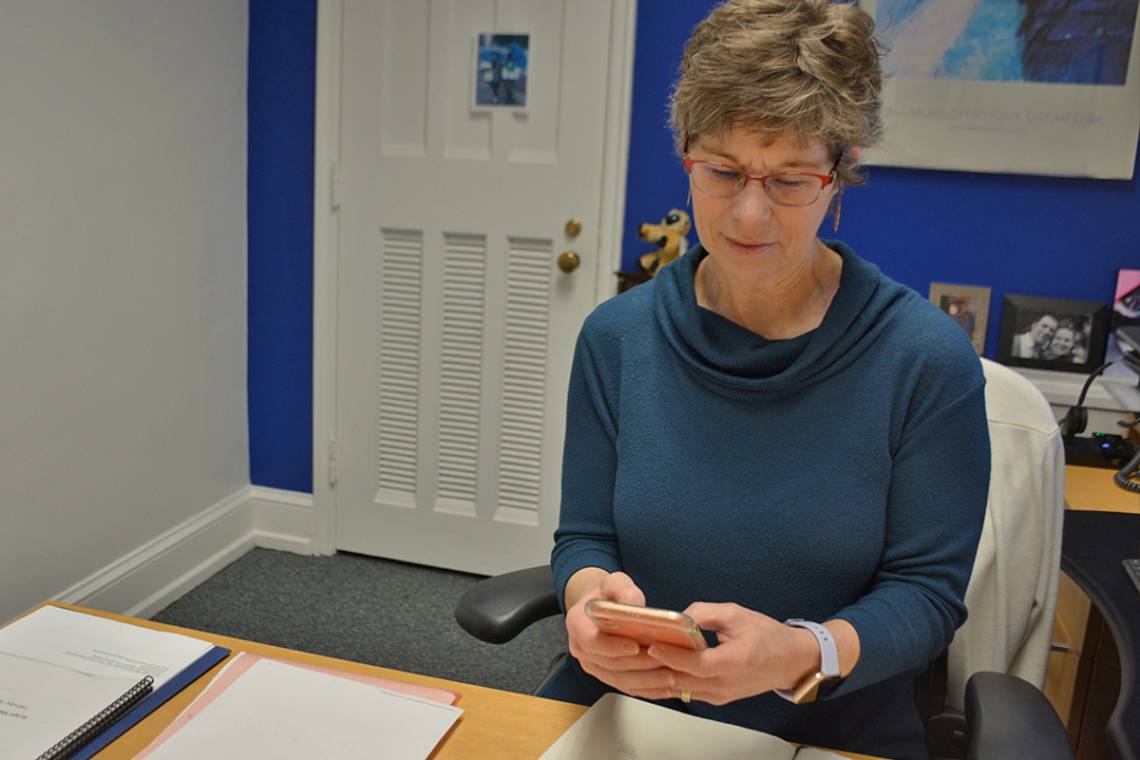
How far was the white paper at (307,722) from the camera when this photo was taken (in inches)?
37.7

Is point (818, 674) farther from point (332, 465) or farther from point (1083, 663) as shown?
point (332, 465)

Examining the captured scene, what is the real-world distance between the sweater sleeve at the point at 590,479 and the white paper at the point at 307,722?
28 cm

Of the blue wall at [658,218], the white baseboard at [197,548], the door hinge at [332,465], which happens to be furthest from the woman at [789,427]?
the door hinge at [332,465]

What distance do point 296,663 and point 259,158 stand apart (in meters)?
2.22

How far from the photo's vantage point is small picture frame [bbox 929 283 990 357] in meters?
2.58

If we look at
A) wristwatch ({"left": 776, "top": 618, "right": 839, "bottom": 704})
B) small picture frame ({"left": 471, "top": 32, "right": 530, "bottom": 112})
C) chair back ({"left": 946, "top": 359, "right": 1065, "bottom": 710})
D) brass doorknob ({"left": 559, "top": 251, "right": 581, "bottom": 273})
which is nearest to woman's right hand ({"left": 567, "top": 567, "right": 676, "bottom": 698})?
wristwatch ({"left": 776, "top": 618, "right": 839, "bottom": 704})

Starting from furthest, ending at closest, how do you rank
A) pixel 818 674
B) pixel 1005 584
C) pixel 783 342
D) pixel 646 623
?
pixel 1005 584, pixel 783 342, pixel 818 674, pixel 646 623

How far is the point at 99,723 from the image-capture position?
0.97 m

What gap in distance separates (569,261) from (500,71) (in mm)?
562

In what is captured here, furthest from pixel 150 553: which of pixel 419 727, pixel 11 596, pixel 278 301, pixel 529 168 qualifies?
pixel 419 727

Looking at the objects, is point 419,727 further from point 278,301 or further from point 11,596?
point 278,301

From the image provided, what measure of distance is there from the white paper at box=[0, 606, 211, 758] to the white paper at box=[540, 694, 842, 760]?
1.45 ft

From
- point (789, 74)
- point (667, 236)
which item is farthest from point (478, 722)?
point (667, 236)

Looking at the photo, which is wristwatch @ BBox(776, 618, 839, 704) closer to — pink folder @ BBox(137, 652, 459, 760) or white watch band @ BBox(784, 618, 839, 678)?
white watch band @ BBox(784, 618, 839, 678)
